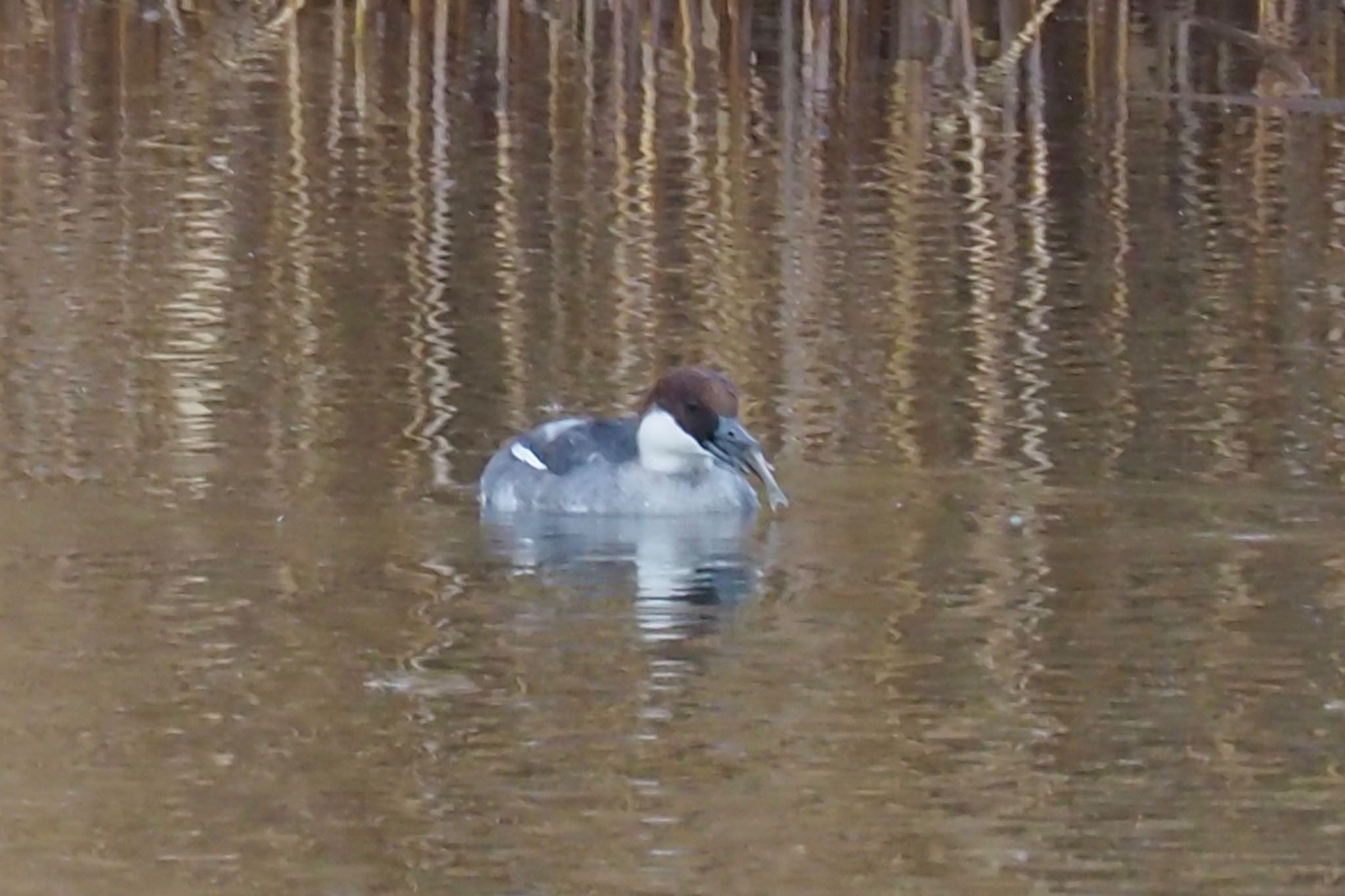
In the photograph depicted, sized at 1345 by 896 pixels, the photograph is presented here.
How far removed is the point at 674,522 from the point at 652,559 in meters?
0.62

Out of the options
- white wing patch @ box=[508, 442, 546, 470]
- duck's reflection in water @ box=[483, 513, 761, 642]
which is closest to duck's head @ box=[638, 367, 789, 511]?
duck's reflection in water @ box=[483, 513, 761, 642]

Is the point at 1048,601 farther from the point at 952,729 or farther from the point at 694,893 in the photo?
the point at 694,893

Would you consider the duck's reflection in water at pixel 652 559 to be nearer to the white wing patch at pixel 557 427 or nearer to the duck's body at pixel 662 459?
the duck's body at pixel 662 459

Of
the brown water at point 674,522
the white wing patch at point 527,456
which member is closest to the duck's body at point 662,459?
the white wing patch at point 527,456

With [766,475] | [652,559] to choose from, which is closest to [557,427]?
[766,475]

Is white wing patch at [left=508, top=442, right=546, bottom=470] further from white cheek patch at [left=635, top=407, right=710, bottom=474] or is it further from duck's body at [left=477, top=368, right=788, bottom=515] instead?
white cheek patch at [left=635, top=407, right=710, bottom=474]

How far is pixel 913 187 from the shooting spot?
54.7ft

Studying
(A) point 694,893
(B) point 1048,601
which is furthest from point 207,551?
(A) point 694,893

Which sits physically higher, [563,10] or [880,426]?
[563,10]

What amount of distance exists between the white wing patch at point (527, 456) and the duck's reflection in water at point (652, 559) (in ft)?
0.52

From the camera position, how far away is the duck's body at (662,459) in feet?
33.0

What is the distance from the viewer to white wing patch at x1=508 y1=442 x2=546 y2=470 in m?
10.0

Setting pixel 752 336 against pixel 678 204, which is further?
pixel 678 204

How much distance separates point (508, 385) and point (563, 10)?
520 inches
